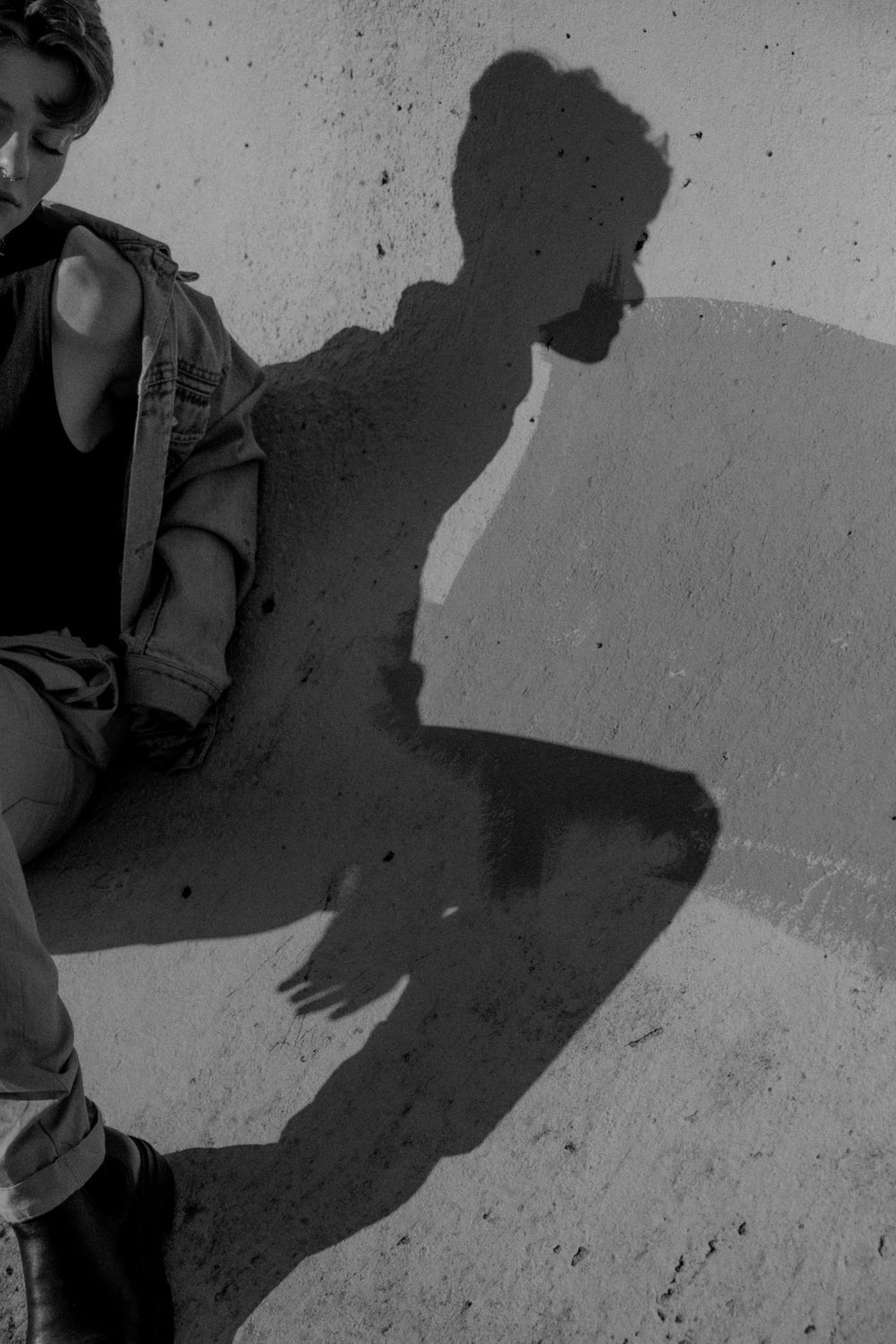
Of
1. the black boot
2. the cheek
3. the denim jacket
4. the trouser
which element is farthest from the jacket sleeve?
the black boot

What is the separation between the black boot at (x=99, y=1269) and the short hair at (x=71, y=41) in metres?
1.19

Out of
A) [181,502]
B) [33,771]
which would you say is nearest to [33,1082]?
[33,771]

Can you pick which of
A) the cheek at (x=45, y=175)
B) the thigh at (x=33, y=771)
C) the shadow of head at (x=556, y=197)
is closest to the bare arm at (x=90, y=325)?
the cheek at (x=45, y=175)

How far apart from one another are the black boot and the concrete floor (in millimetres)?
71

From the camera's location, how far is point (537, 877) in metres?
1.60

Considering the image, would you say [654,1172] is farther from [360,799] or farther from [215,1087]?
[360,799]

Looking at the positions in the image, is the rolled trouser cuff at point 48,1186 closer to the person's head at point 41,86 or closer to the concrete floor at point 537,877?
the concrete floor at point 537,877

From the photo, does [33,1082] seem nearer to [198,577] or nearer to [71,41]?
[198,577]

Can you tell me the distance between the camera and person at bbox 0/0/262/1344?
1208 mm

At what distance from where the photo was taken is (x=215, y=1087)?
4.97 feet

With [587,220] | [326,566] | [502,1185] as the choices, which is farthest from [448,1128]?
[587,220]

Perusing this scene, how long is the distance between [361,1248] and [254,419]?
137cm

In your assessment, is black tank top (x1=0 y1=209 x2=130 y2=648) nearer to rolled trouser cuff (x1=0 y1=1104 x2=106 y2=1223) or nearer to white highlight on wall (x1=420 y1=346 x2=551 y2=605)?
white highlight on wall (x1=420 y1=346 x2=551 y2=605)

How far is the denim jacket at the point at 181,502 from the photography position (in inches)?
66.5
